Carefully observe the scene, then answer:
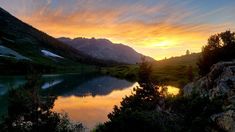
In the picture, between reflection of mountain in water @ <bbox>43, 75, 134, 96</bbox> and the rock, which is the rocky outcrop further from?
reflection of mountain in water @ <bbox>43, 75, 134, 96</bbox>

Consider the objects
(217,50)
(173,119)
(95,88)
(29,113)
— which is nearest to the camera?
(173,119)

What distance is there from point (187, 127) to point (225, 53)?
3110 centimetres

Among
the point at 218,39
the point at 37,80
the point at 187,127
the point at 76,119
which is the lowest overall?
the point at 76,119

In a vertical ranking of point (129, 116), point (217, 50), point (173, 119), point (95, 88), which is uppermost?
point (217, 50)

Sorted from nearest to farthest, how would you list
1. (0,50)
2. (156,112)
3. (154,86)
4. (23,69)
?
1. (156,112)
2. (154,86)
3. (23,69)
4. (0,50)

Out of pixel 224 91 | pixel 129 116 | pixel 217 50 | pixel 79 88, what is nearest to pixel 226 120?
pixel 129 116

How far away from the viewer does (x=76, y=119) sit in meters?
45.3

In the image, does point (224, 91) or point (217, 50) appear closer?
point (224, 91)

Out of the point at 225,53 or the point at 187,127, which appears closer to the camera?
the point at 187,127

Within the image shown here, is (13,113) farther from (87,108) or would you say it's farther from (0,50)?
(0,50)

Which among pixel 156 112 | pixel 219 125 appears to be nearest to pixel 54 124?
pixel 156 112

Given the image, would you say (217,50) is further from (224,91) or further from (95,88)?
(95,88)

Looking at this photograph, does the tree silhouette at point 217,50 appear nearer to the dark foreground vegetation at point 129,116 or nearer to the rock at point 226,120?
the dark foreground vegetation at point 129,116

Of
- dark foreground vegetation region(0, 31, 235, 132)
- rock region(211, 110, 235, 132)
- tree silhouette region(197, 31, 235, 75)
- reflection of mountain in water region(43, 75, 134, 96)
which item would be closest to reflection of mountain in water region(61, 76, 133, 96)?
reflection of mountain in water region(43, 75, 134, 96)
